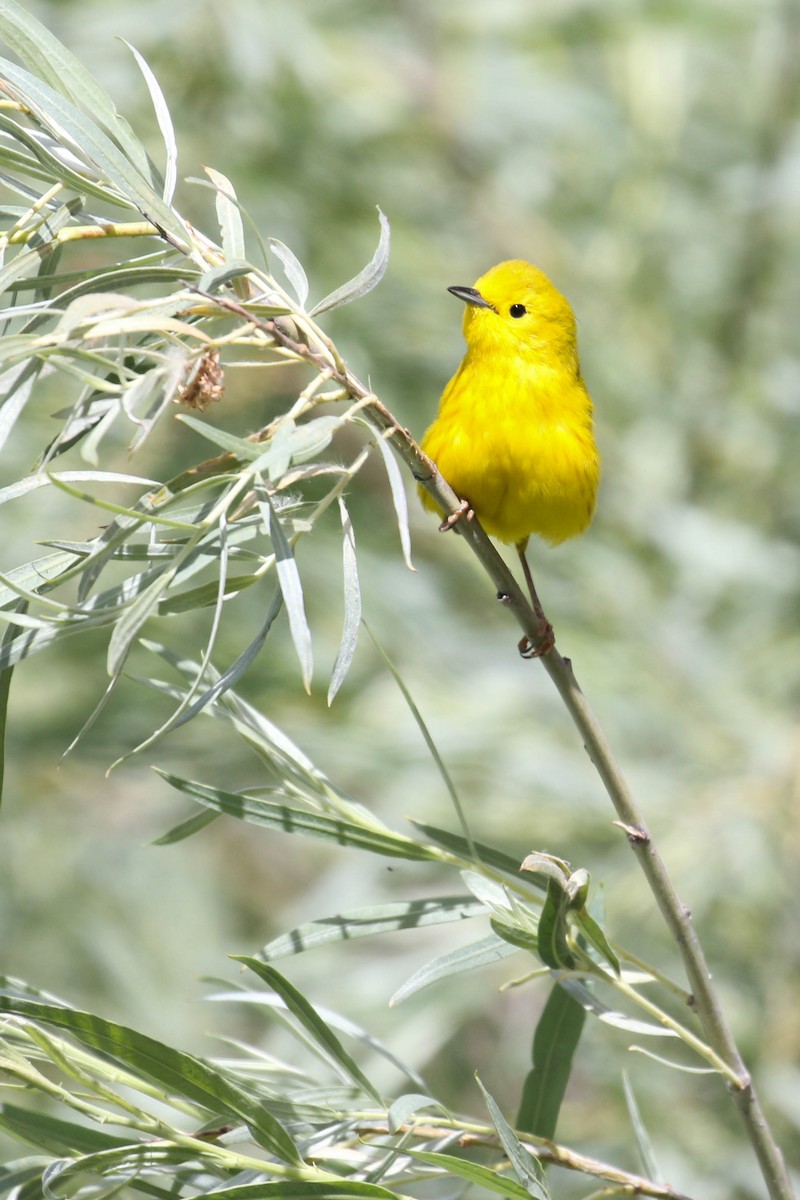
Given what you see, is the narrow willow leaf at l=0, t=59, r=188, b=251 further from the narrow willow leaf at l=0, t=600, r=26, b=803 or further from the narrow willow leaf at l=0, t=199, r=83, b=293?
the narrow willow leaf at l=0, t=600, r=26, b=803

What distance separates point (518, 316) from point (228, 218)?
116cm

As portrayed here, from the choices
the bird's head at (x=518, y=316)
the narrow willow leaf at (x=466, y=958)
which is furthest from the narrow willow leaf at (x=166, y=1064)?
the bird's head at (x=518, y=316)

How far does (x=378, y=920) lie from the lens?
1324 mm

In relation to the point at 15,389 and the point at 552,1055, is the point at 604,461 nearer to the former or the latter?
the point at 552,1055

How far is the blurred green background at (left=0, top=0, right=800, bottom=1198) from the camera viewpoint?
11.0ft

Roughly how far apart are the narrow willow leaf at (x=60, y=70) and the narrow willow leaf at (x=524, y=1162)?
31.6 inches

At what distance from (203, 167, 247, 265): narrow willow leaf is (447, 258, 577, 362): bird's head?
101cm

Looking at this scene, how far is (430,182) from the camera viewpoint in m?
4.05

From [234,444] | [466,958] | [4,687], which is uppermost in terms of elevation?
[234,444]

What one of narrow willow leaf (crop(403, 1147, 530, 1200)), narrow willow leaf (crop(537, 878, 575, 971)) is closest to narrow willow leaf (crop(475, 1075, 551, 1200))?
narrow willow leaf (crop(403, 1147, 530, 1200))

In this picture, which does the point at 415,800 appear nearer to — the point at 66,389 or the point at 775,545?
the point at 775,545

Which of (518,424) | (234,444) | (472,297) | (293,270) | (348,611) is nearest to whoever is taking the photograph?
(234,444)

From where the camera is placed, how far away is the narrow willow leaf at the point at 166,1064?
1.12 m

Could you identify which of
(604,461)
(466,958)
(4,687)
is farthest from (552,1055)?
(604,461)
